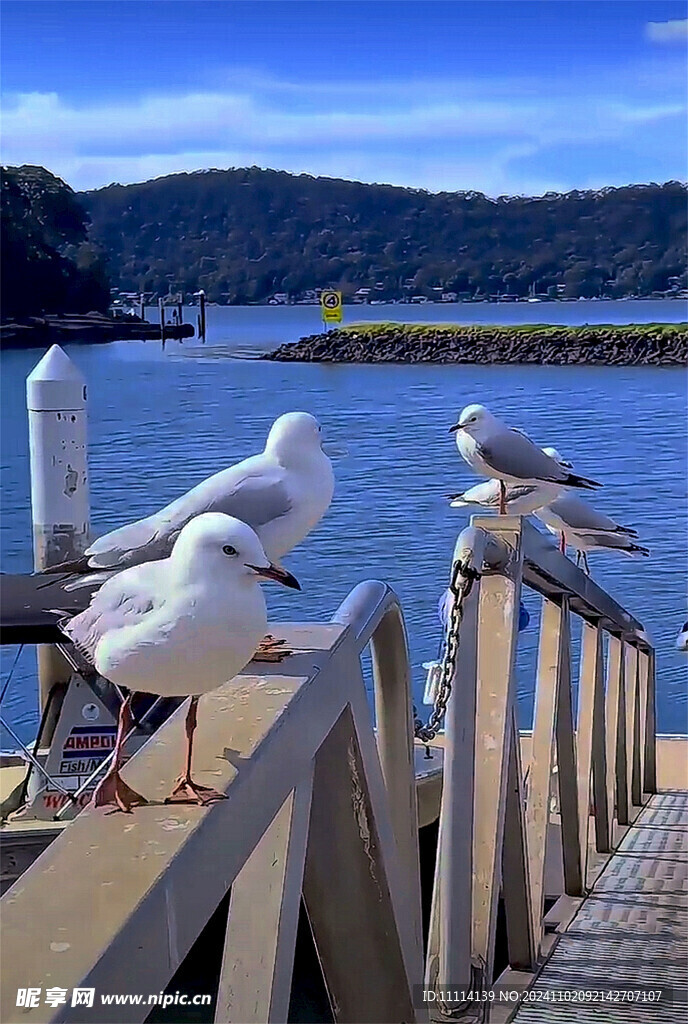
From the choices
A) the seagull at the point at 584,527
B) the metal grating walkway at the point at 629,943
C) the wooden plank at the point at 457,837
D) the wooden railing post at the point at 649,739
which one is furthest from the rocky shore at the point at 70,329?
the wooden plank at the point at 457,837

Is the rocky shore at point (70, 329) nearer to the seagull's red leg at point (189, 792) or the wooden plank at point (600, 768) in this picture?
the wooden plank at point (600, 768)

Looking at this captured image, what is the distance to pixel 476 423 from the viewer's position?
2.62 metres

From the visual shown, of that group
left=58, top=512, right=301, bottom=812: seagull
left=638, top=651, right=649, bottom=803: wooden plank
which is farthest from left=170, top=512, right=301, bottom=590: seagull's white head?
left=638, top=651, right=649, bottom=803: wooden plank

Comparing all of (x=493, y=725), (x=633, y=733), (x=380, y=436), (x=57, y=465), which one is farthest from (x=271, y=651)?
(x=380, y=436)

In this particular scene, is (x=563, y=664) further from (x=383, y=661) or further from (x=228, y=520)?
(x=228, y=520)

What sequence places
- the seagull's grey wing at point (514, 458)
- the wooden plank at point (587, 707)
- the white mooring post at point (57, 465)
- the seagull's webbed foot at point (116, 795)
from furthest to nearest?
the white mooring post at point (57, 465) → the seagull's grey wing at point (514, 458) → the wooden plank at point (587, 707) → the seagull's webbed foot at point (116, 795)

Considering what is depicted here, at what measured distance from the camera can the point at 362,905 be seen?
78cm

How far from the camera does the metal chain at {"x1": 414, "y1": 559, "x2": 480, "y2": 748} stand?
3.84ft

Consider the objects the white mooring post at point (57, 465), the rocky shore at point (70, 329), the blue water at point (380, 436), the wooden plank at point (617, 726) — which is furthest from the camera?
the blue water at point (380, 436)

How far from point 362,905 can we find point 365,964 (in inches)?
1.7

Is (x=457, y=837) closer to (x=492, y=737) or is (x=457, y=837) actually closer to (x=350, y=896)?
(x=492, y=737)

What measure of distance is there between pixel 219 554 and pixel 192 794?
0.67ft

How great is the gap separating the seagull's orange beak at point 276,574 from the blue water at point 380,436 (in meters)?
7.92

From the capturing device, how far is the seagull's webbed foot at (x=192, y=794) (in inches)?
20.1
